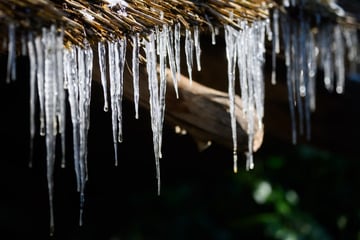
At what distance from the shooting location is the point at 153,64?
2.21 meters

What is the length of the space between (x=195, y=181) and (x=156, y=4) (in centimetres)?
399

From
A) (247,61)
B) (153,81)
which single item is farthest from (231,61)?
(153,81)

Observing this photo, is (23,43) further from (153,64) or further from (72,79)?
(153,64)

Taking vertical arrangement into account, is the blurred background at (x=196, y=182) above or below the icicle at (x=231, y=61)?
below

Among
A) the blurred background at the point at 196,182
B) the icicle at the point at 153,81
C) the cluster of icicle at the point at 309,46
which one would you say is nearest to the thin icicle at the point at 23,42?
the icicle at the point at 153,81

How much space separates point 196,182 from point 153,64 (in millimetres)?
3883

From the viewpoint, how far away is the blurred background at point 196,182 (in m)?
3.42

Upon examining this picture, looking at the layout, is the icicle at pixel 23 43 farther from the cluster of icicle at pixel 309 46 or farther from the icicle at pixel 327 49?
the icicle at pixel 327 49

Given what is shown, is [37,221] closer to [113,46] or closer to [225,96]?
[225,96]

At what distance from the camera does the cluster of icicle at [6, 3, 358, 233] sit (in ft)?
5.90

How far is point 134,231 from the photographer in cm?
579

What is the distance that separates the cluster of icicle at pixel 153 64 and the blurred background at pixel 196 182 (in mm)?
653

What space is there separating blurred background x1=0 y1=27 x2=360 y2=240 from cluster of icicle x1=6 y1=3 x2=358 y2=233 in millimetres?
653

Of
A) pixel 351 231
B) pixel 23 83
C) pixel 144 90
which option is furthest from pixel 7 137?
pixel 351 231
